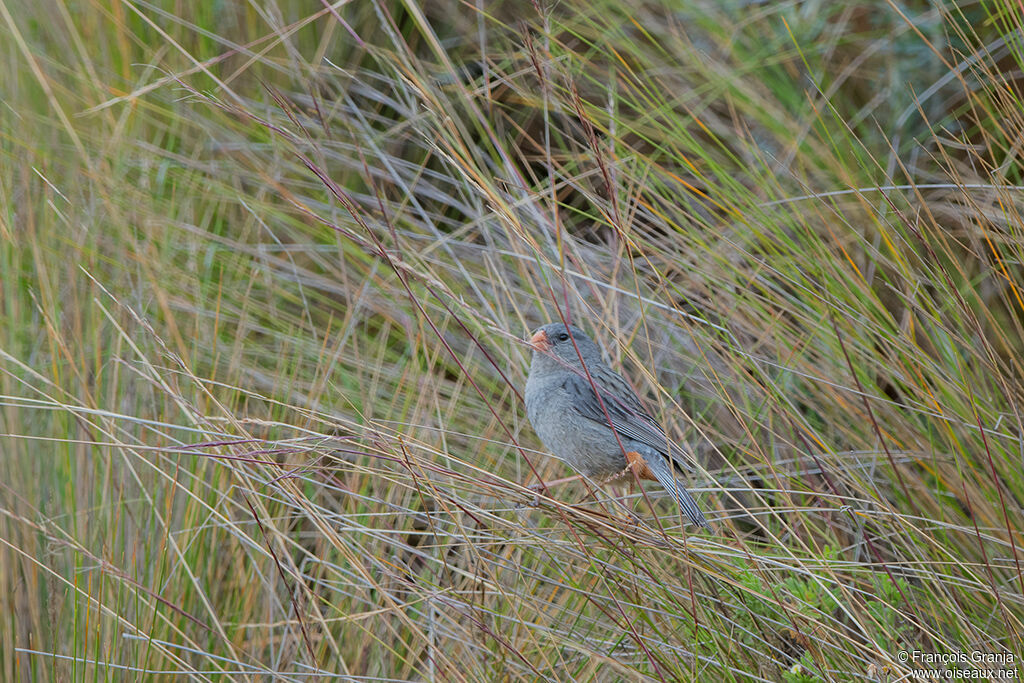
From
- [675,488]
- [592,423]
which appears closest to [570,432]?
[592,423]

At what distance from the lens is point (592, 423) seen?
8.52 feet

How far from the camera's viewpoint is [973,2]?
3.60 meters

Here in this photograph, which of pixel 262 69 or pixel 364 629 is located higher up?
pixel 262 69

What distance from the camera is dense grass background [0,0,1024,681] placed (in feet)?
7.11

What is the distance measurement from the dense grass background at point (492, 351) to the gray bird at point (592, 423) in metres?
0.13

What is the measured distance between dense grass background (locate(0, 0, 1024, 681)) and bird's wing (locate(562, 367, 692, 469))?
139 mm

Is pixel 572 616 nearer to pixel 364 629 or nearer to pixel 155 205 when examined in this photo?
pixel 364 629

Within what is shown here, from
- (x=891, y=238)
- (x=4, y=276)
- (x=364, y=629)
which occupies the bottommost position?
(x=364, y=629)

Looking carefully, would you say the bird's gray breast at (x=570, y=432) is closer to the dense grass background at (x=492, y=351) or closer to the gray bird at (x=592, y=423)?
the gray bird at (x=592, y=423)

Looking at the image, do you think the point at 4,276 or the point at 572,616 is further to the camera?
the point at 4,276

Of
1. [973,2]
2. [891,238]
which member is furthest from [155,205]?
[973,2]

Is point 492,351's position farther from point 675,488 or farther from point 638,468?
point 675,488

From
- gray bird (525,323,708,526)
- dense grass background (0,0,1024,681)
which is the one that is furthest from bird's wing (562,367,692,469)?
dense grass background (0,0,1024,681)

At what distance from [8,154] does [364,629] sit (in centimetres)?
205
